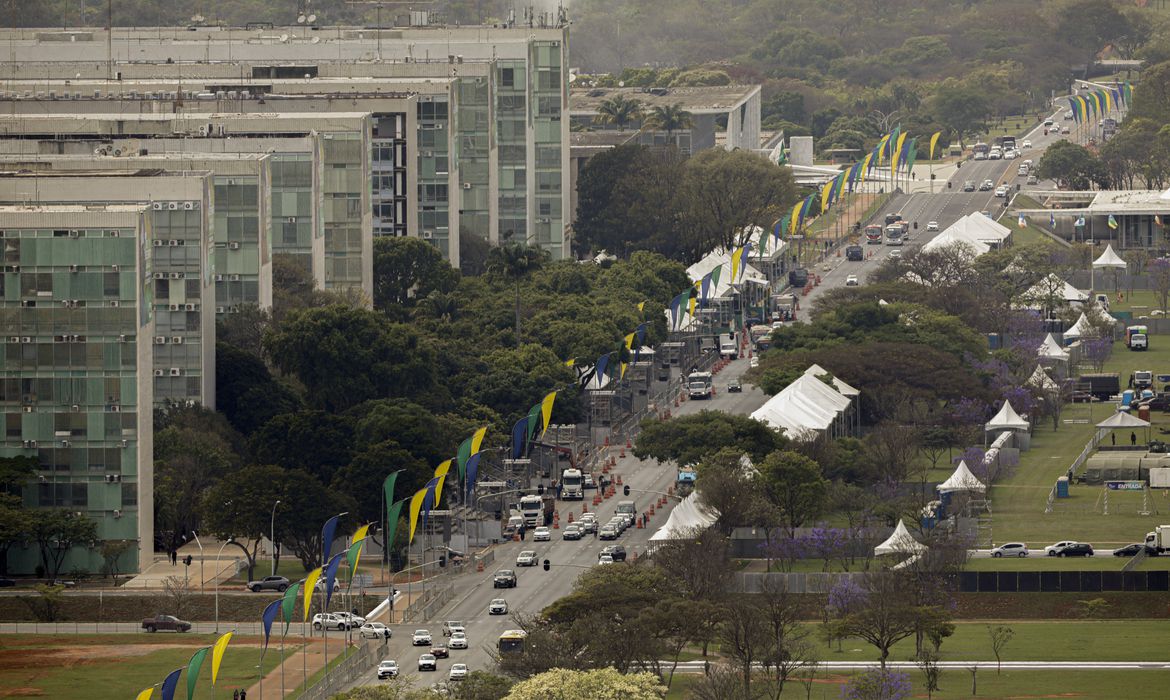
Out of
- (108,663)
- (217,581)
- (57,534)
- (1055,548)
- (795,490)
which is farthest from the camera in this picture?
(795,490)

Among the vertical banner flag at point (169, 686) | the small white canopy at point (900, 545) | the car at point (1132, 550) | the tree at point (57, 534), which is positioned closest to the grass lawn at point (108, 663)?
the vertical banner flag at point (169, 686)

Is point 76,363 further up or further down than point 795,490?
further up

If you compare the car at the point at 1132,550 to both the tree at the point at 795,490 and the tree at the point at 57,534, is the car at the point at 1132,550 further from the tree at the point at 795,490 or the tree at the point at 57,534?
the tree at the point at 57,534

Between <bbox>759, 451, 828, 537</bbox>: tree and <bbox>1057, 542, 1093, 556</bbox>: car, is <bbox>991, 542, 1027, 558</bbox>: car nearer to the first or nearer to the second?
<bbox>1057, 542, 1093, 556</bbox>: car

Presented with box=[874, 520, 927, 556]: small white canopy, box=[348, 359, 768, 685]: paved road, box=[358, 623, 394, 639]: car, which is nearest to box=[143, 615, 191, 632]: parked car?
box=[358, 623, 394, 639]: car

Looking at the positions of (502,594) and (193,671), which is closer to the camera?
(193,671)

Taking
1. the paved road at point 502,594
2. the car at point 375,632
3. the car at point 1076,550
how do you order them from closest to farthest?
the paved road at point 502,594 → the car at point 375,632 → the car at point 1076,550

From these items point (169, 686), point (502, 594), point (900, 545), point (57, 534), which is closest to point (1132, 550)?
point (900, 545)

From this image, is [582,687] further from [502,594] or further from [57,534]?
[57,534]
